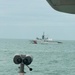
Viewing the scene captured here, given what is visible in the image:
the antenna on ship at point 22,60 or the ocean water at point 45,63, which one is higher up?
the antenna on ship at point 22,60

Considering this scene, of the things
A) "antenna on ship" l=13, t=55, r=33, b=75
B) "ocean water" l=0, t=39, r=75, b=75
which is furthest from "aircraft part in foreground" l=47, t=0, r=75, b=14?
"ocean water" l=0, t=39, r=75, b=75

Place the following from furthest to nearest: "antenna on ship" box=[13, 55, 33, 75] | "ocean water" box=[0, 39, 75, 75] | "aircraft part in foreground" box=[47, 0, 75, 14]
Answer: "ocean water" box=[0, 39, 75, 75]
"aircraft part in foreground" box=[47, 0, 75, 14]
"antenna on ship" box=[13, 55, 33, 75]

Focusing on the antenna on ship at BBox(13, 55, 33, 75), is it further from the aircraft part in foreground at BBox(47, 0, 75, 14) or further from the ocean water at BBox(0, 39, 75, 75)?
the ocean water at BBox(0, 39, 75, 75)

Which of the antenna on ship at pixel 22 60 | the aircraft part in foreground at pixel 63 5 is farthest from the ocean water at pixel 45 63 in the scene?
the antenna on ship at pixel 22 60

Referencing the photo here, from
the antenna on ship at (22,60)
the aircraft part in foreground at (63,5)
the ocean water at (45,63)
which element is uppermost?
the aircraft part in foreground at (63,5)

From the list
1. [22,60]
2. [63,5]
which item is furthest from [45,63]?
[22,60]

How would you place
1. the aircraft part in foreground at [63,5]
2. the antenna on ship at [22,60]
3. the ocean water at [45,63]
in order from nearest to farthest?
the antenna on ship at [22,60]
the aircraft part in foreground at [63,5]
the ocean water at [45,63]

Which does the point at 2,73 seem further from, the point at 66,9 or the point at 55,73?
the point at 66,9

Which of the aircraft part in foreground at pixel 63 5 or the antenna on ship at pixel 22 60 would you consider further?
the aircraft part in foreground at pixel 63 5

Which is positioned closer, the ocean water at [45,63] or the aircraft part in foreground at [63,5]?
the aircraft part in foreground at [63,5]

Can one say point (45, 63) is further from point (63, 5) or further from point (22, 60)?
point (22, 60)

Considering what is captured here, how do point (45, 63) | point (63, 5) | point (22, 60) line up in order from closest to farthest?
point (22, 60)
point (63, 5)
point (45, 63)

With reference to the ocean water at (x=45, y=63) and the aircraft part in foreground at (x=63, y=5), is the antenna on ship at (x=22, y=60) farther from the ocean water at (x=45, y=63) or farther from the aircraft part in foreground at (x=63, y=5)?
the ocean water at (x=45, y=63)

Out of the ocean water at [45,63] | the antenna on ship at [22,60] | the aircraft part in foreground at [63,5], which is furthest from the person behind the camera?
the ocean water at [45,63]
